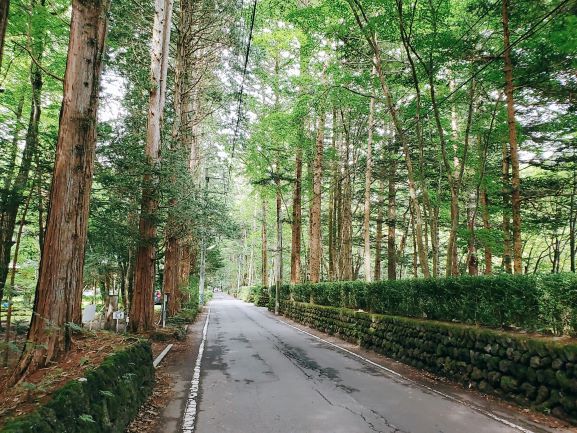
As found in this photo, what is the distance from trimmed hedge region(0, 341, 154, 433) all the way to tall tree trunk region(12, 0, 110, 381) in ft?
2.75

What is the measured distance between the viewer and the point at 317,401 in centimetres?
629

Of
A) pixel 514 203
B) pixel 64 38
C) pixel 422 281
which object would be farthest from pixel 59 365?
pixel 514 203

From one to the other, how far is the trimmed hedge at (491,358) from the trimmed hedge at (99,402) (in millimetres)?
5974

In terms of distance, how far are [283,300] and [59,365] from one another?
2308cm

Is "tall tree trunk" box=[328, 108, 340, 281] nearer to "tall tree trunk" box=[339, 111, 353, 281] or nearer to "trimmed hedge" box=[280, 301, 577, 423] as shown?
"tall tree trunk" box=[339, 111, 353, 281]

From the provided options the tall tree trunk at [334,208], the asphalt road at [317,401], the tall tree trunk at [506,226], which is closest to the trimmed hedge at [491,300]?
the asphalt road at [317,401]

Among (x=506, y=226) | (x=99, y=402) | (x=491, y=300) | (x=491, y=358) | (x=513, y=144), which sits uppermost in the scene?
(x=513, y=144)

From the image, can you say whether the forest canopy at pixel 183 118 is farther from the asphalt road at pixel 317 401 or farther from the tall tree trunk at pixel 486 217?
the asphalt road at pixel 317 401

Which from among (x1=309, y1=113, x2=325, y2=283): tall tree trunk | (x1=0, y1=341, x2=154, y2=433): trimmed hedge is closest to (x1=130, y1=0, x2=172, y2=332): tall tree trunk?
(x1=0, y1=341, x2=154, y2=433): trimmed hedge

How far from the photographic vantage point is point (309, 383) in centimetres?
750

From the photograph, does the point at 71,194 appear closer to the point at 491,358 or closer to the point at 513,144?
the point at 491,358

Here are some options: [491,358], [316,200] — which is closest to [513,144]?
[491,358]

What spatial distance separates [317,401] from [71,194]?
488 cm

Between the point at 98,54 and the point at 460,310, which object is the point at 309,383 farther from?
the point at 98,54
